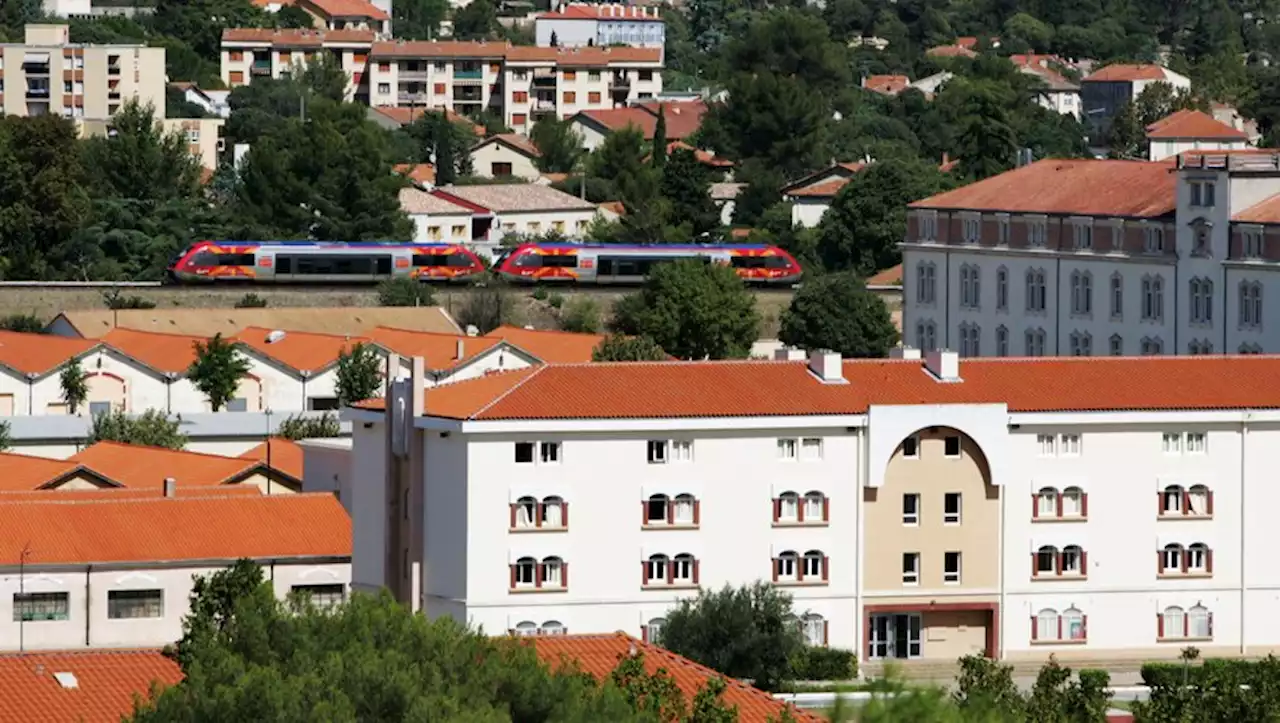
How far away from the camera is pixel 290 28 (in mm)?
183000

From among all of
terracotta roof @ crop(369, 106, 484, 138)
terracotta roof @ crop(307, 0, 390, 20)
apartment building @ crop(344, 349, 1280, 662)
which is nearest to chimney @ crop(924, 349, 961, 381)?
apartment building @ crop(344, 349, 1280, 662)

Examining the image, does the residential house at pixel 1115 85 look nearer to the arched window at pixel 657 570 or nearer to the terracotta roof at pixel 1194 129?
the terracotta roof at pixel 1194 129

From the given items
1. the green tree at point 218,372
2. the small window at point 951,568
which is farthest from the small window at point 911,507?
the green tree at point 218,372

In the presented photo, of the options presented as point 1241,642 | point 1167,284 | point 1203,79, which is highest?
point 1203,79

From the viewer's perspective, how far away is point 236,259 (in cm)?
10950

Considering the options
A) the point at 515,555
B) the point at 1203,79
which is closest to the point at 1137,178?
the point at 515,555

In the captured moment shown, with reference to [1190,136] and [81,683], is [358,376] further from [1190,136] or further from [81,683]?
[1190,136]

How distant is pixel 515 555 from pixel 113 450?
57.6 feet

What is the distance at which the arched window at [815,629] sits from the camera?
61656 millimetres

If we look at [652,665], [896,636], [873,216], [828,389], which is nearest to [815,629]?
[896,636]

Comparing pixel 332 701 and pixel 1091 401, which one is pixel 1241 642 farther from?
pixel 332 701

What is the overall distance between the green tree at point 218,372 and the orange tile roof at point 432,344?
3.70 meters

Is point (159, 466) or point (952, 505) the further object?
point (159, 466)

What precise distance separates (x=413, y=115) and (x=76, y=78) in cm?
1612
